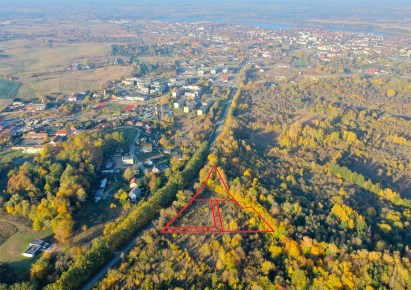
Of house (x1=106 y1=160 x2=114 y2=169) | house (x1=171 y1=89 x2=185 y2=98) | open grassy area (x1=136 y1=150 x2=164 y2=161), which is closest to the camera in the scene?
house (x1=106 y1=160 x2=114 y2=169)

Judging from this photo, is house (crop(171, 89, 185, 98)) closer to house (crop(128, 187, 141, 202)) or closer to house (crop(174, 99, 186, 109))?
house (crop(174, 99, 186, 109))

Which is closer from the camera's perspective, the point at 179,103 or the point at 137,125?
the point at 137,125

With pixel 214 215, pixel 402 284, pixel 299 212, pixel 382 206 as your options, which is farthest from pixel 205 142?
pixel 402 284

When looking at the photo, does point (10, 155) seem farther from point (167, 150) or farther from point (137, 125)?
point (167, 150)

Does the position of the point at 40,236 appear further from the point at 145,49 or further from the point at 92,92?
the point at 145,49

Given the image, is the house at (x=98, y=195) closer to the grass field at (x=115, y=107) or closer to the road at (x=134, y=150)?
the road at (x=134, y=150)

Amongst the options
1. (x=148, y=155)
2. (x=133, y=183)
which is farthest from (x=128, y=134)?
(x=133, y=183)

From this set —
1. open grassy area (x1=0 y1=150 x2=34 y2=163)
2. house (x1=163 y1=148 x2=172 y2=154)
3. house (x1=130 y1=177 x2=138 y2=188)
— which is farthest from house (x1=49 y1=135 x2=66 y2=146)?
house (x1=130 y1=177 x2=138 y2=188)
